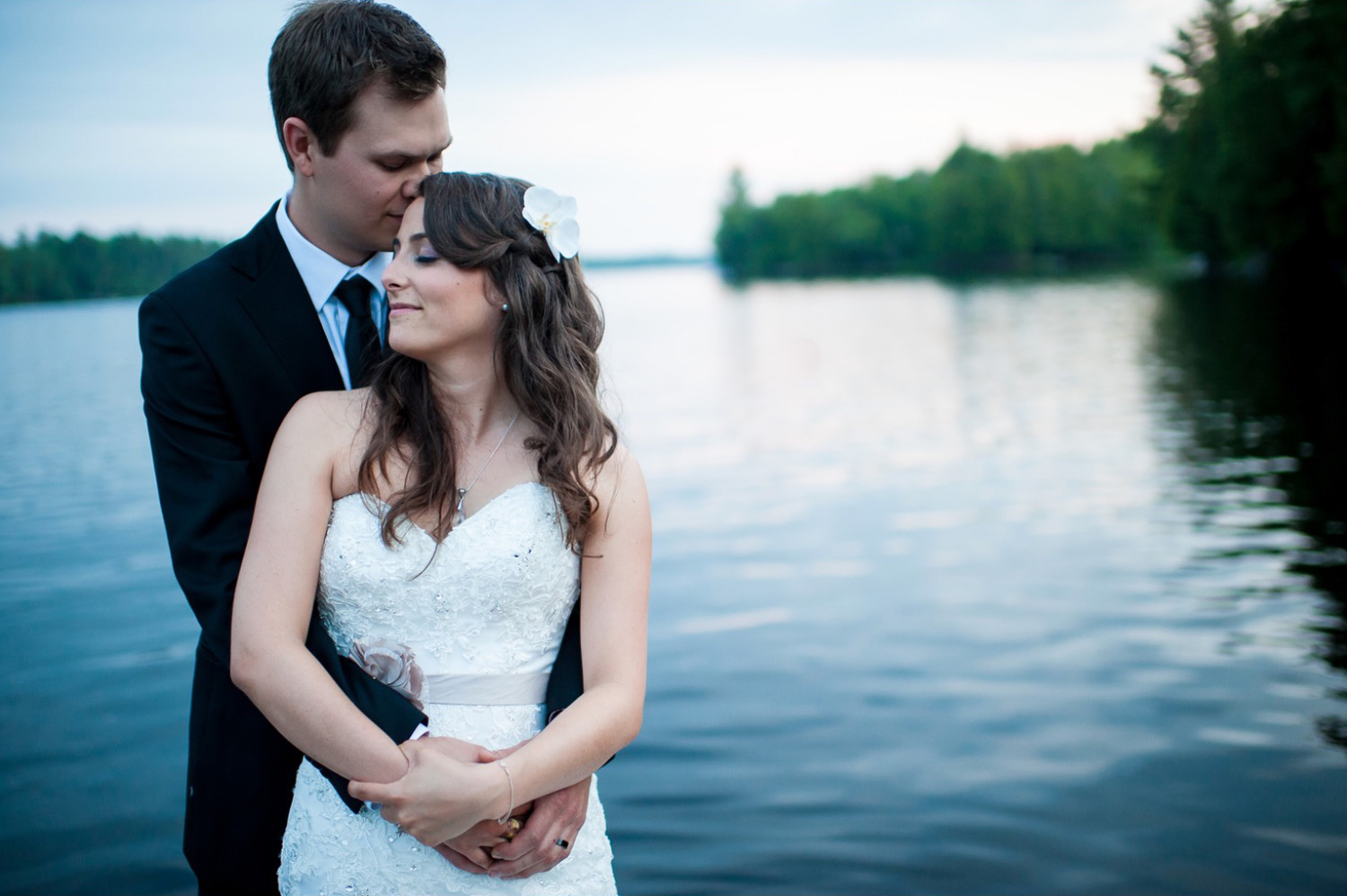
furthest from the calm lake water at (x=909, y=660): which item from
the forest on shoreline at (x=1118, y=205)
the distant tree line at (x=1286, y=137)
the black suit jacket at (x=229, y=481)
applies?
the distant tree line at (x=1286, y=137)

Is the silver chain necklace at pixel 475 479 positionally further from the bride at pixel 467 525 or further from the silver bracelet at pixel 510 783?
the silver bracelet at pixel 510 783

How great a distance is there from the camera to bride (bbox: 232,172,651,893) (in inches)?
90.2

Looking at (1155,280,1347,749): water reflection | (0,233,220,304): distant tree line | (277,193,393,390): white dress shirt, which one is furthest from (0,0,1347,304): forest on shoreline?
(1155,280,1347,749): water reflection

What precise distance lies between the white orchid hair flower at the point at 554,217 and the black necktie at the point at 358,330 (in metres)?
0.51

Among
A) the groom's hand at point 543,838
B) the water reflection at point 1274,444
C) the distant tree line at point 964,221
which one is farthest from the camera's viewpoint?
the distant tree line at point 964,221

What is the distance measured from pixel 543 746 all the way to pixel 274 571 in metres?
0.60

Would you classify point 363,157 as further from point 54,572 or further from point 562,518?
point 54,572

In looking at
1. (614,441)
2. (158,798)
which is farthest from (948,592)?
(614,441)

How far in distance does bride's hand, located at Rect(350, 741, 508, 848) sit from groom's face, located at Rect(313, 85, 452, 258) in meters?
1.17

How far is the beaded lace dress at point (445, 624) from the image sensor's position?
2.31 m

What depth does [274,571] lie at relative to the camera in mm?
2197

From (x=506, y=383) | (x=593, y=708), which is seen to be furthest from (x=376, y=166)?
(x=593, y=708)

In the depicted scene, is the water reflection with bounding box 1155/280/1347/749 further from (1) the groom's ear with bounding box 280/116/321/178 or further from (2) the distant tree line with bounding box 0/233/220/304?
(2) the distant tree line with bounding box 0/233/220/304

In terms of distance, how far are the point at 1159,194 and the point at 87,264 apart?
72.6m
